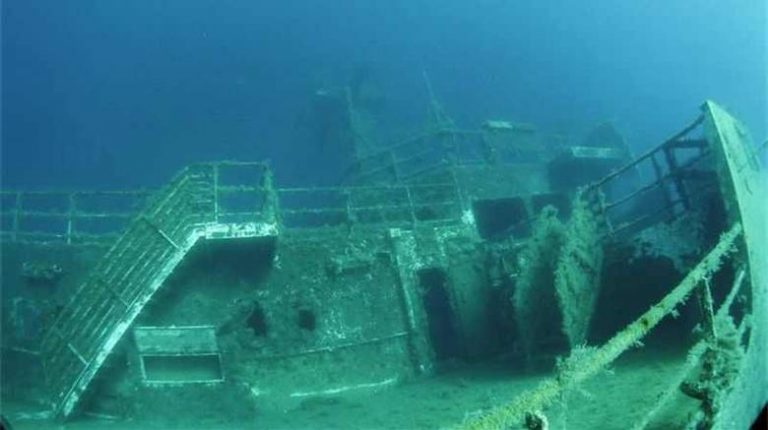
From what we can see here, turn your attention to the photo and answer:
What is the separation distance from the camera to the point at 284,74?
58781 mm

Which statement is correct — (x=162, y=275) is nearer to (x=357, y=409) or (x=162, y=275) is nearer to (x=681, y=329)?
(x=357, y=409)

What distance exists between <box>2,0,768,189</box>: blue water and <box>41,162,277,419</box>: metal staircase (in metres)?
28.1

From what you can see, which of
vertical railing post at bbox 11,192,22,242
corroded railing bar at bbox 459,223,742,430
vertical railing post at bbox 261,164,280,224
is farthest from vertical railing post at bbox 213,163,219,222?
corroded railing bar at bbox 459,223,742,430

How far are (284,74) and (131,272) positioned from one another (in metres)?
52.9

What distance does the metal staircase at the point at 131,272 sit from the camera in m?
8.14

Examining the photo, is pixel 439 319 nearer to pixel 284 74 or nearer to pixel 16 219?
pixel 16 219

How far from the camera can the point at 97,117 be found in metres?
52.2

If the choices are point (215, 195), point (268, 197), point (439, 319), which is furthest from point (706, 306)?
point (439, 319)

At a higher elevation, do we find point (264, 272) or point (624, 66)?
point (624, 66)

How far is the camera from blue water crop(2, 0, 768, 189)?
46375 mm

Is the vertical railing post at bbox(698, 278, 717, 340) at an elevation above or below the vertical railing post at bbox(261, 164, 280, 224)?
below

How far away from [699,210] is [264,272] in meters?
6.55

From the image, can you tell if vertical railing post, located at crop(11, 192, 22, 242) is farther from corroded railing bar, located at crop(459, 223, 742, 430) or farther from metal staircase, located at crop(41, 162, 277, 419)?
corroded railing bar, located at crop(459, 223, 742, 430)

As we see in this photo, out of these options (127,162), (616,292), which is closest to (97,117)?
(127,162)
